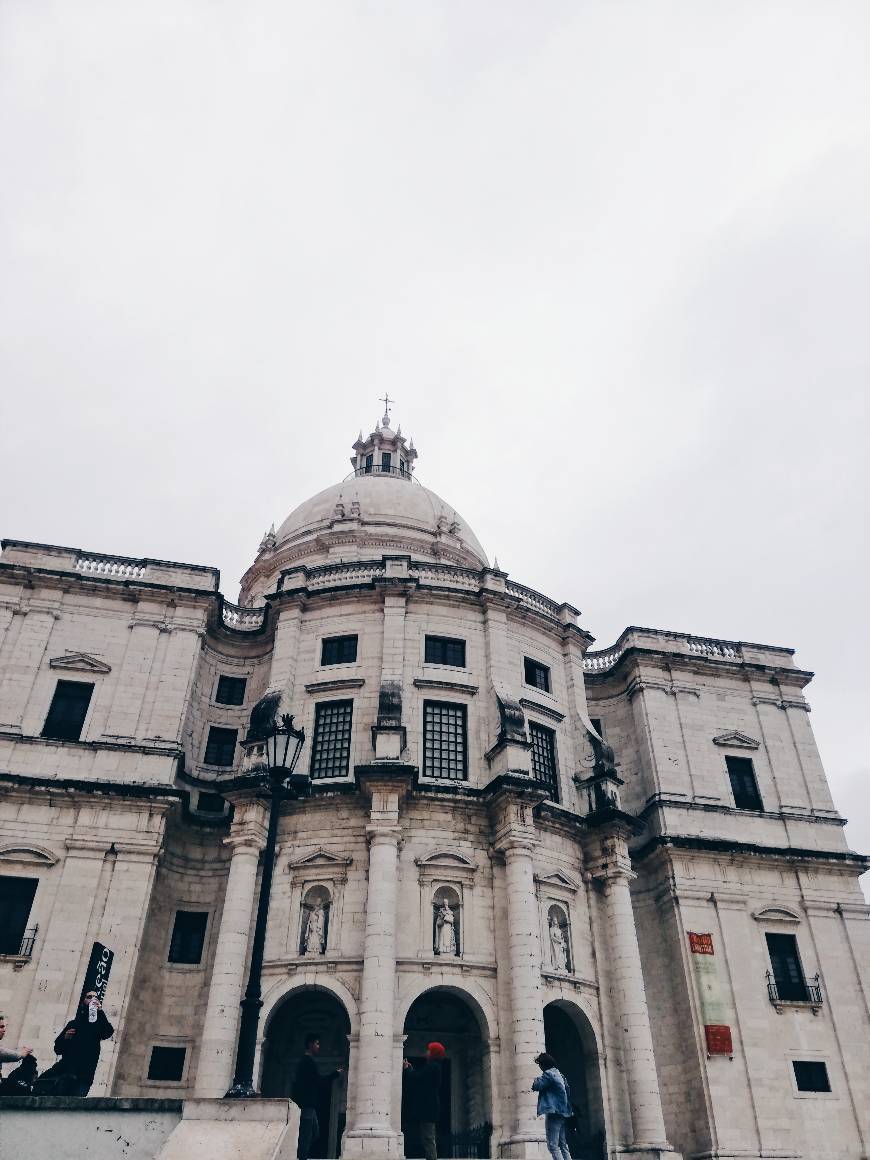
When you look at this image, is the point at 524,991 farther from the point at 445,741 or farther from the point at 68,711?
the point at 68,711

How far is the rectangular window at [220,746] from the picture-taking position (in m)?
31.0

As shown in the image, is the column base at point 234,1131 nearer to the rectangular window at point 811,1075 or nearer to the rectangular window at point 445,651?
the rectangular window at point 445,651

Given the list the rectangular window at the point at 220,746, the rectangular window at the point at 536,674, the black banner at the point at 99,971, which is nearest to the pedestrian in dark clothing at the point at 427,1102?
the black banner at the point at 99,971

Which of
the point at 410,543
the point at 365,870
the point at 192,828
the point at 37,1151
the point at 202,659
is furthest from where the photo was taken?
the point at 410,543

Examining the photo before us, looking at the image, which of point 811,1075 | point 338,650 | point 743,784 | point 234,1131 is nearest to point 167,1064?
point 338,650

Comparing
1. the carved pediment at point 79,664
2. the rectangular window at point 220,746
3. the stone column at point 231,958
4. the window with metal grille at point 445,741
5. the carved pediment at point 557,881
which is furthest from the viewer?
the rectangular window at point 220,746

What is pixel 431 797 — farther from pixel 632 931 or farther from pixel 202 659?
Answer: pixel 202 659

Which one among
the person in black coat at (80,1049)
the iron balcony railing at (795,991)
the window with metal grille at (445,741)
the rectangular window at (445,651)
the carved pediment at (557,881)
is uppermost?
the rectangular window at (445,651)

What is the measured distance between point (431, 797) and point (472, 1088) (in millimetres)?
8384

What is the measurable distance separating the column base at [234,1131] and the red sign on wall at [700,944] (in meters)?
21.1

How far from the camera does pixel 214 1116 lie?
10445 millimetres

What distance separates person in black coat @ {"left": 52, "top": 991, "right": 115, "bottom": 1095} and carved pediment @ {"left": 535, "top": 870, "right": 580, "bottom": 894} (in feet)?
52.6

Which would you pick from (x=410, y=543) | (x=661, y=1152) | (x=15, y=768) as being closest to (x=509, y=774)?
(x=661, y=1152)

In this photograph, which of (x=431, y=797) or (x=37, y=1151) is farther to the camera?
(x=431, y=797)
